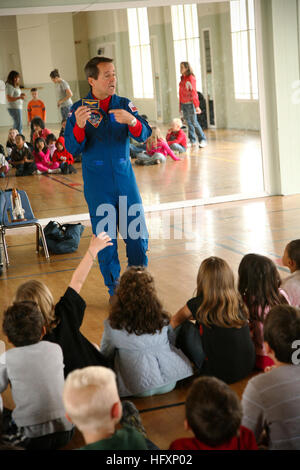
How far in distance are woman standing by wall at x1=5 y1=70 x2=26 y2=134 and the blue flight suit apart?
3.10 m

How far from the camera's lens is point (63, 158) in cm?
814

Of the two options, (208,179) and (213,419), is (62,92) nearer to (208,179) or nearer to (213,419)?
(208,179)

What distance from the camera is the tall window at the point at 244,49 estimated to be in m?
7.83

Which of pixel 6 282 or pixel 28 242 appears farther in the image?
pixel 28 242

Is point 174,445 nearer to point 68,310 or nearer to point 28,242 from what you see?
point 68,310

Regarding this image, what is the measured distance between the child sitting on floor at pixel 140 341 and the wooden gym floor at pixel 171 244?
0.10 meters

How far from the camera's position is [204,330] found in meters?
3.09

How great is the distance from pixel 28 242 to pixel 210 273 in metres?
4.14

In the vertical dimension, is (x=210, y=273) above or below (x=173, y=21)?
below

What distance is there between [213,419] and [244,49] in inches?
271

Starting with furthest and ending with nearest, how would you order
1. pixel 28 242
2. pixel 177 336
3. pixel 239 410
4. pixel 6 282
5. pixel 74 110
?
pixel 28 242 → pixel 6 282 → pixel 74 110 → pixel 177 336 → pixel 239 410

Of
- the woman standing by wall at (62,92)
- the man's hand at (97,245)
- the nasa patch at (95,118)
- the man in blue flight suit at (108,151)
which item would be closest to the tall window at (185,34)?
the woman standing by wall at (62,92)

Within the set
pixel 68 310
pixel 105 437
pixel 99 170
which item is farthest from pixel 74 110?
pixel 105 437

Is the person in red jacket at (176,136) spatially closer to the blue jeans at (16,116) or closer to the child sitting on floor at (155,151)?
the child sitting on floor at (155,151)
